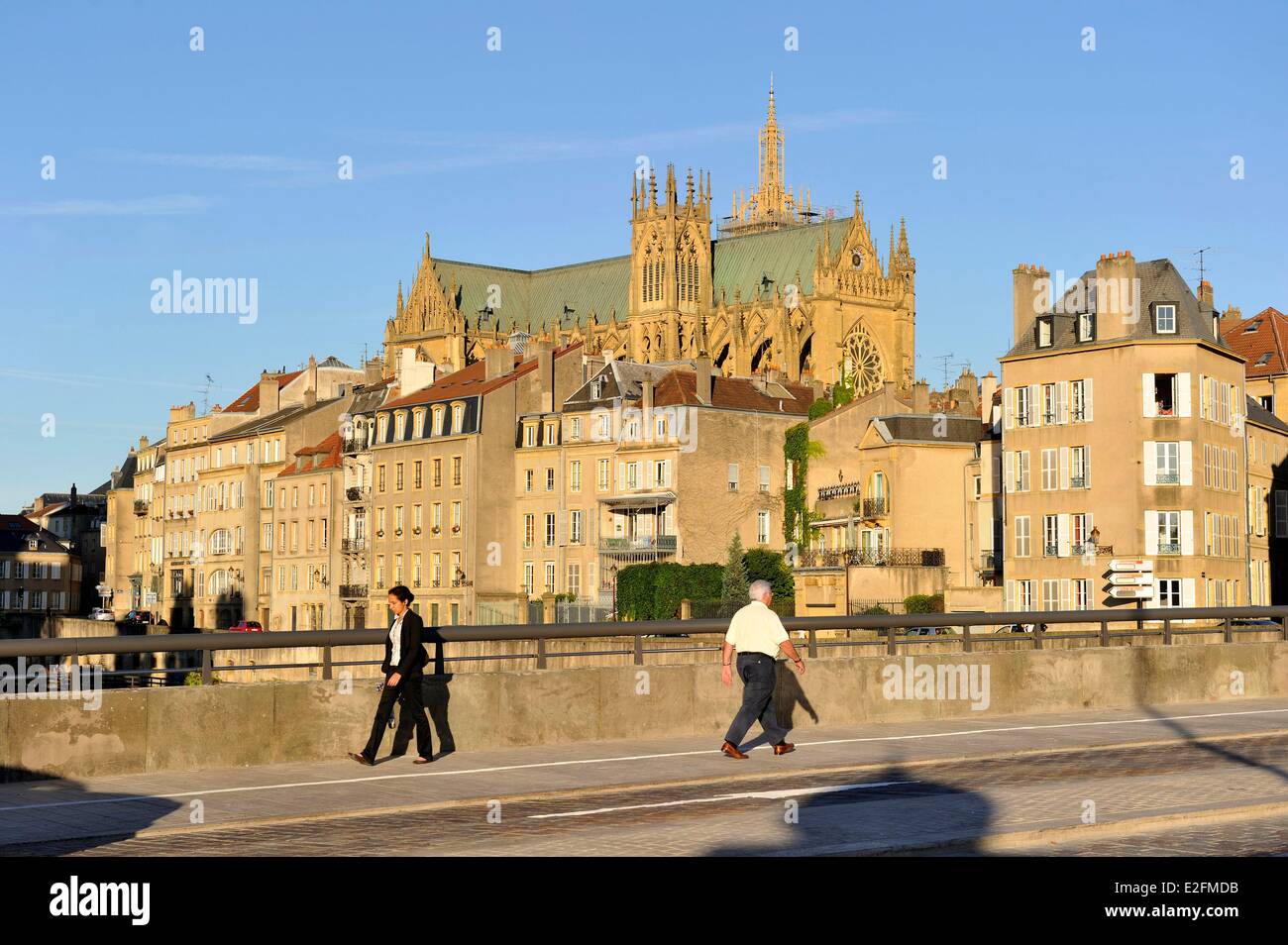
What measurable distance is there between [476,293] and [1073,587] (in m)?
110

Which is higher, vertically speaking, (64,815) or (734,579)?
(734,579)

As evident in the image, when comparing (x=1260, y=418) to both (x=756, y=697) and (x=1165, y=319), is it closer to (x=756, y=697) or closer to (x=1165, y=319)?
(x=1165, y=319)

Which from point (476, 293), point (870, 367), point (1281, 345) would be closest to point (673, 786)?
point (1281, 345)

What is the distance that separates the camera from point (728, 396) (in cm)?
8669

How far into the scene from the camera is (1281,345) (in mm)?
96438

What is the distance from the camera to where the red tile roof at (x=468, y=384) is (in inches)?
3622

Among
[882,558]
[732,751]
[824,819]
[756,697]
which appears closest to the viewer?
[824,819]

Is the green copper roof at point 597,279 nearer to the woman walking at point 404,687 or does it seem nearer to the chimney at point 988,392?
the chimney at point 988,392

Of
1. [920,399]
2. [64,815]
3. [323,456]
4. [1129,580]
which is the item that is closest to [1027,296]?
[920,399]

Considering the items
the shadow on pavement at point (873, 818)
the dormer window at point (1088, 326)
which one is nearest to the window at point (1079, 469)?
the dormer window at point (1088, 326)

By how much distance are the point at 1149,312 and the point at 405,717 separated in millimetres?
54652

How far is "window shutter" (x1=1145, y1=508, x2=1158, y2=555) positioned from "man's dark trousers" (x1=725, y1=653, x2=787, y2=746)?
5037cm

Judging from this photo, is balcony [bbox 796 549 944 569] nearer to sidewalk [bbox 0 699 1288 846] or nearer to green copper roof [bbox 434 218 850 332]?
sidewalk [bbox 0 699 1288 846]
